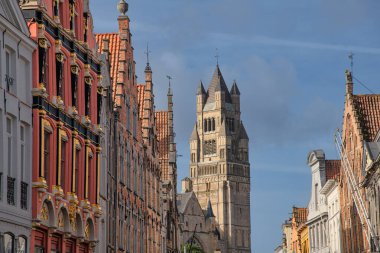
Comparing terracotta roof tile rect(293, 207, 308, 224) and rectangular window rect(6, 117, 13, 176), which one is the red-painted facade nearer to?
rectangular window rect(6, 117, 13, 176)

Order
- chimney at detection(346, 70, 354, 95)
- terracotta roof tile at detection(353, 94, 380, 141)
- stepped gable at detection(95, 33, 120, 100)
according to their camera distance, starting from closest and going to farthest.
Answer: stepped gable at detection(95, 33, 120, 100), terracotta roof tile at detection(353, 94, 380, 141), chimney at detection(346, 70, 354, 95)

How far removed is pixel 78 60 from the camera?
131 feet

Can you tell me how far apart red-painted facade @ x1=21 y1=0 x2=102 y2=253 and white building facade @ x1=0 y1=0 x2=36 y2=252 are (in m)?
0.53

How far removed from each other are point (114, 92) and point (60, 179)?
66.1 ft

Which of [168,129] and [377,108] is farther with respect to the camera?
[168,129]

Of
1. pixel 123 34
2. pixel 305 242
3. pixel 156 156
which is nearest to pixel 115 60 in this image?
pixel 123 34

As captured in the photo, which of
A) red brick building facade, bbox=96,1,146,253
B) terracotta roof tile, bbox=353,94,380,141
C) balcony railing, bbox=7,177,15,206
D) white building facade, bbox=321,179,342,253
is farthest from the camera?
white building facade, bbox=321,179,342,253

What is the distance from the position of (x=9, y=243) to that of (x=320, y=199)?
53106 mm

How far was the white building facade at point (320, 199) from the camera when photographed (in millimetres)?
79750

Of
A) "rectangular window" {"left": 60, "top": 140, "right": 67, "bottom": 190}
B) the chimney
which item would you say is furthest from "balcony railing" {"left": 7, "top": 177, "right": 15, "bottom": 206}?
the chimney

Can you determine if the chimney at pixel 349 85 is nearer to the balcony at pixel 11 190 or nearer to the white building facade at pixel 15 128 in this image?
the white building facade at pixel 15 128

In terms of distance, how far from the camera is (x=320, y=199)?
8162cm

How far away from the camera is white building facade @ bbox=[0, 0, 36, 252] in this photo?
3077 centimetres

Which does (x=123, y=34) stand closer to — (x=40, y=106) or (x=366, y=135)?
(x=366, y=135)
